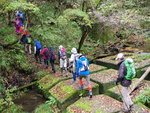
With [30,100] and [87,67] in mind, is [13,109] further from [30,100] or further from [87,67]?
[87,67]

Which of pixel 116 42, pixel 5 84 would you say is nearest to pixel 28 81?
pixel 5 84

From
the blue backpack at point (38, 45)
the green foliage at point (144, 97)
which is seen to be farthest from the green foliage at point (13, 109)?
the green foliage at point (144, 97)

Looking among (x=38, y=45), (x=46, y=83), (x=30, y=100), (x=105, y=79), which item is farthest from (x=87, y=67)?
(x=38, y=45)

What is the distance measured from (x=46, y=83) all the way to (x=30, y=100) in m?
1.40

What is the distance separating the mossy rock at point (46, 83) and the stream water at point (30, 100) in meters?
0.34

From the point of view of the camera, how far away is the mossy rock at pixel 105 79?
7.59 metres

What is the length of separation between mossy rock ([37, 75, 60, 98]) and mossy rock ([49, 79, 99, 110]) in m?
0.31

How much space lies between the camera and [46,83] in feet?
28.2

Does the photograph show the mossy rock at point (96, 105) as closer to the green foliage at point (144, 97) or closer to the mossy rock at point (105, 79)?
the green foliage at point (144, 97)

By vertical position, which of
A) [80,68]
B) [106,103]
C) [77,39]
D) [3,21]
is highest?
[3,21]

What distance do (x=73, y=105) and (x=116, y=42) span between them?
9753 mm

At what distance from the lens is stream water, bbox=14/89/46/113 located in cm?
693

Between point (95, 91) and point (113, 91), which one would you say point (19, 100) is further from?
point (113, 91)

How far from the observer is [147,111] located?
17.2ft
